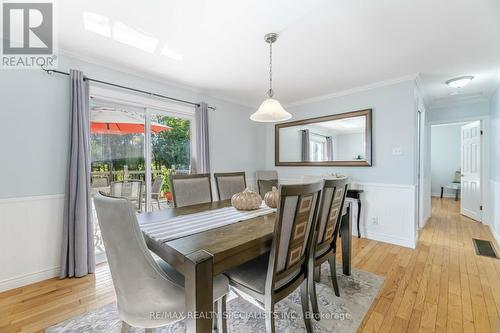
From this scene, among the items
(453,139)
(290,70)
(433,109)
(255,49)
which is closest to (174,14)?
(255,49)

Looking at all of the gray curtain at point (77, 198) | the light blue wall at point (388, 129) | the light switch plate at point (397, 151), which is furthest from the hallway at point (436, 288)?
the gray curtain at point (77, 198)

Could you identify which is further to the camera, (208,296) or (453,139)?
(453,139)

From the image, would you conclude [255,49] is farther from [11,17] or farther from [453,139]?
[453,139]

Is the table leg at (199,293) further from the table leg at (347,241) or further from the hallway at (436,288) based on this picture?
the table leg at (347,241)

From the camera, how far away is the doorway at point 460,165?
13.7 ft

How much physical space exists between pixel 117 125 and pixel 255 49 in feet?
6.43

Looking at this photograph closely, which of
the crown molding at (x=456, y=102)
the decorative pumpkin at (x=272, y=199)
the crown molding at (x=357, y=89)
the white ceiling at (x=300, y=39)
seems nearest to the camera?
the white ceiling at (x=300, y=39)

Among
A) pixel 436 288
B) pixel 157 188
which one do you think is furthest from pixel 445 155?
pixel 157 188

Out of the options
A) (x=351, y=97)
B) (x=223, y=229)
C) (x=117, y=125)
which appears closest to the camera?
(x=223, y=229)

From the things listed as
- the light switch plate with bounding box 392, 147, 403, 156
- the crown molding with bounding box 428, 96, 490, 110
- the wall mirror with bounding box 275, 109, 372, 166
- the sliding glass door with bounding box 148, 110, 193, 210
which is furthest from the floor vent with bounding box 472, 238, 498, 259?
the sliding glass door with bounding box 148, 110, 193, 210

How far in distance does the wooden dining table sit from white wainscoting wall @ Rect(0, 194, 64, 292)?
1.34 meters

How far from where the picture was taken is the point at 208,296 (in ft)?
3.24

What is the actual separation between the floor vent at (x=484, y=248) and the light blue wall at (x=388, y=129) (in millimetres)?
1168

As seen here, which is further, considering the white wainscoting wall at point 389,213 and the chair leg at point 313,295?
the white wainscoting wall at point 389,213
